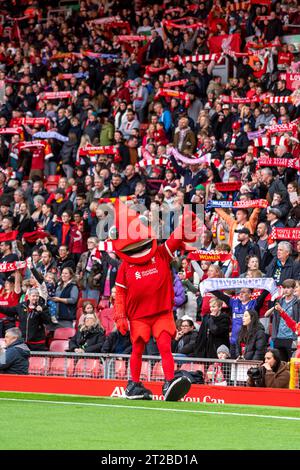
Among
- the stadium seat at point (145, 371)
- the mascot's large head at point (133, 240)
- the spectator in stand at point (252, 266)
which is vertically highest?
the mascot's large head at point (133, 240)

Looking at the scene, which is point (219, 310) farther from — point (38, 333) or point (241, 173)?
point (241, 173)

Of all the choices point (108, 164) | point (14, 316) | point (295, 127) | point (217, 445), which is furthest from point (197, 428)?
point (108, 164)

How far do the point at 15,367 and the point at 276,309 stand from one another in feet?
10.9

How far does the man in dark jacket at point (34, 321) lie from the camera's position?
16234 millimetres

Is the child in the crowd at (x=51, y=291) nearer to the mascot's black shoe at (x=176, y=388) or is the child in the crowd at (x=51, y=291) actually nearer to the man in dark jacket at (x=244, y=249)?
the man in dark jacket at (x=244, y=249)

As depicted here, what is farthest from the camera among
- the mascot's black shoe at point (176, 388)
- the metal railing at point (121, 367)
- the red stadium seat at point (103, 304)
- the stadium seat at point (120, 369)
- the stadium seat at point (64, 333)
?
the red stadium seat at point (103, 304)

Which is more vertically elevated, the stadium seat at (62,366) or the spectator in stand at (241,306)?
the spectator in stand at (241,306)

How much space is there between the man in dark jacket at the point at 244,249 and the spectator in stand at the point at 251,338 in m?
2.19

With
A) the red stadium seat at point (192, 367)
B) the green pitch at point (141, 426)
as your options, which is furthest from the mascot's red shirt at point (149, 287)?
the red stadium seat at point (192, 367)

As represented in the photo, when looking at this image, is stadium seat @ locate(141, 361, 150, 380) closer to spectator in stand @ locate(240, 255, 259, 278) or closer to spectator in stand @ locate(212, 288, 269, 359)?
spectator in stand @ locate(212, 288, 269, 359)

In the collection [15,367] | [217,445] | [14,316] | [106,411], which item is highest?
[217,445]

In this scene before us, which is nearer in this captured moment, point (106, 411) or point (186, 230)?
point (106, 411)

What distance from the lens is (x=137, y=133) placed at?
22.0 m

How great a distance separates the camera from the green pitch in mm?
7051
